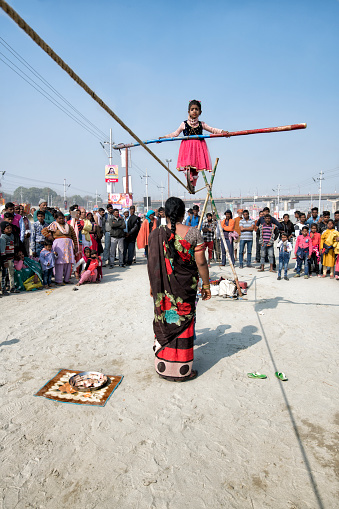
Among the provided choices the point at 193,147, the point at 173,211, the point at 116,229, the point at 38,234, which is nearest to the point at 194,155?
the point at 193,147

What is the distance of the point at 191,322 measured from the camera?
125 inches

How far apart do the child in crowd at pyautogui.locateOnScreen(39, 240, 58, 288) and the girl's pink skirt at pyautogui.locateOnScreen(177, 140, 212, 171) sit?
3.63 metres

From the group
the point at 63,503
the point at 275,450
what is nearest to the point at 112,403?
the point at 63,503

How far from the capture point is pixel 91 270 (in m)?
7.42

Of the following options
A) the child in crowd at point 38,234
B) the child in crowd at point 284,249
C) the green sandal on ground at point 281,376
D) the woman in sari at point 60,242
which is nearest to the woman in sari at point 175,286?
the green sandal on ground at point 281,376

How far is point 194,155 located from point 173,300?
2.80 meters

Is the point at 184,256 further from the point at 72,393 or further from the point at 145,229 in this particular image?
the point at 145,229

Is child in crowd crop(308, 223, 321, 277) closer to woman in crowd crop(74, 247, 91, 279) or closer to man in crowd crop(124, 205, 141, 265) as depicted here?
man in crowd crop(124, 205, 141, 265)

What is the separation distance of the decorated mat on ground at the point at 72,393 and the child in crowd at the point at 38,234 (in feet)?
15.6

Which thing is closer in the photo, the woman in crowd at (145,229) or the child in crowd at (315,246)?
the child in crowd at (315,246)

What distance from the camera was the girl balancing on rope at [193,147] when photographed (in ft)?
15.4

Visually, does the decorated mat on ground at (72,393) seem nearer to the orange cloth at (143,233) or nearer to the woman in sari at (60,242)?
the woman in sari at (60,242)

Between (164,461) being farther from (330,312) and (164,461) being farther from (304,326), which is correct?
(330,312)

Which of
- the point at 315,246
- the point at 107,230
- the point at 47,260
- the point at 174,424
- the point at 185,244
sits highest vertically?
the point at 107,230
